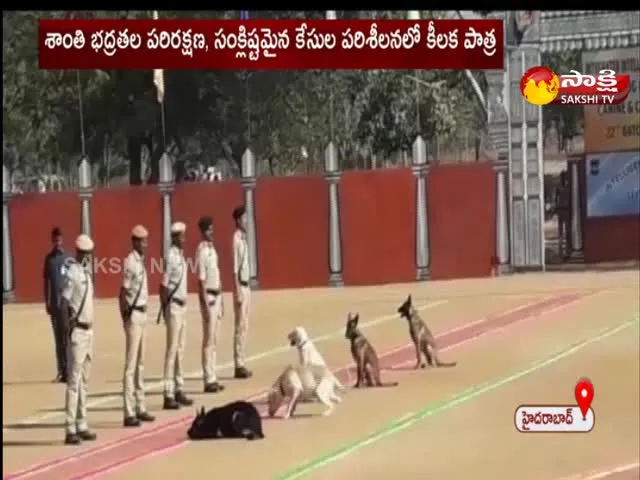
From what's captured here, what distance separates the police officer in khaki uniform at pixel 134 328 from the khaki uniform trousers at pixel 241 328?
0.94ft

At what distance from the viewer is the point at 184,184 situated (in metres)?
5.22

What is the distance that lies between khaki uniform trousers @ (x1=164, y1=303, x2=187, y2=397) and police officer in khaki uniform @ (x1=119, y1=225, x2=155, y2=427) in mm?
77

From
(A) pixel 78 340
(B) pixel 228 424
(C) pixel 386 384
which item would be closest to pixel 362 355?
(C) pixel 386 384

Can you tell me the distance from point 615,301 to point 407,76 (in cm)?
95

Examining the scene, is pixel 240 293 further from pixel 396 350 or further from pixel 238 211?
pixel 396 350

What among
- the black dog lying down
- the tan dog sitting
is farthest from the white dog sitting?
the black dog lying down

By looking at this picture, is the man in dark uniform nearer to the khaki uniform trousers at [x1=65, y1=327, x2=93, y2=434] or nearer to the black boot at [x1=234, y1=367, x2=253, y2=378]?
the khaki uniform trousers at [x1=65, y1=327, x2=93, y2=434]

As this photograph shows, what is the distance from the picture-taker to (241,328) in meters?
5.15

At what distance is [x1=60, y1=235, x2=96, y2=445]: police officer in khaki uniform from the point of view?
495 cm

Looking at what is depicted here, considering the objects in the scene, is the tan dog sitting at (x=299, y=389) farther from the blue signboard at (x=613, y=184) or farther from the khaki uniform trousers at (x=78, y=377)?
the blue signboard at (x=613, y=184)

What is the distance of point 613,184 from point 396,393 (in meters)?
0.94

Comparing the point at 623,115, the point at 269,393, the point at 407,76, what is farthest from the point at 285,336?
the point at 623,115

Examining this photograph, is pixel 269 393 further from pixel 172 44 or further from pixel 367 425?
pixel 172 44

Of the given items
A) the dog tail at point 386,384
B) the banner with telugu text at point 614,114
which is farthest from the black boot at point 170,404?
the banner with telugu text at point 614,114
